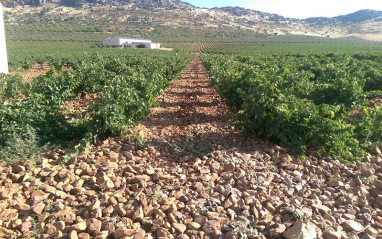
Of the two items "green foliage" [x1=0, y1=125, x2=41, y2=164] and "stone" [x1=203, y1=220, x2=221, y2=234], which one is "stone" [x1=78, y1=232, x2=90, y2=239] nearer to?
"stone" [x1=203, y1=220, x2=221, y2=234]

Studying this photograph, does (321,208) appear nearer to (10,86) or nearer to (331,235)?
(331,235)

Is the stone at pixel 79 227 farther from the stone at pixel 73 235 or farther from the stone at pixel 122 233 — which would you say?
the stone at pixel 122 233

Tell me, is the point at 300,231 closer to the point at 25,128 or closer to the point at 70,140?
the point at 70,140

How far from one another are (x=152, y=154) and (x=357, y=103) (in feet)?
17.8

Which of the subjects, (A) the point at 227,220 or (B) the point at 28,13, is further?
(B) the point at 28,13

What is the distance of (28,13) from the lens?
137750 millimetres

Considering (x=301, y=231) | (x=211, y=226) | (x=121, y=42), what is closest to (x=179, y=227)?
(x=211, y=226)

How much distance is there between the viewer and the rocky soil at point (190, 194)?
9.80 ft

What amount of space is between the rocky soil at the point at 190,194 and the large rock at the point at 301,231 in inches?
0.5

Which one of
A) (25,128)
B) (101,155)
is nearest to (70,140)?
(25,128)

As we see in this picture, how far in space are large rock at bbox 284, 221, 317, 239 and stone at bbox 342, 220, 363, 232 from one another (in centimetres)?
55

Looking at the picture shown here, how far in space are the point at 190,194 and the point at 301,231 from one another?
1.50 metres

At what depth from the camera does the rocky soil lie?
2.99 m

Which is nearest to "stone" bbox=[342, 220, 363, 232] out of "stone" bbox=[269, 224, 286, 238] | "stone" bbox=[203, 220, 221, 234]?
"stone" bbox=[269, 224, 286, 238]
